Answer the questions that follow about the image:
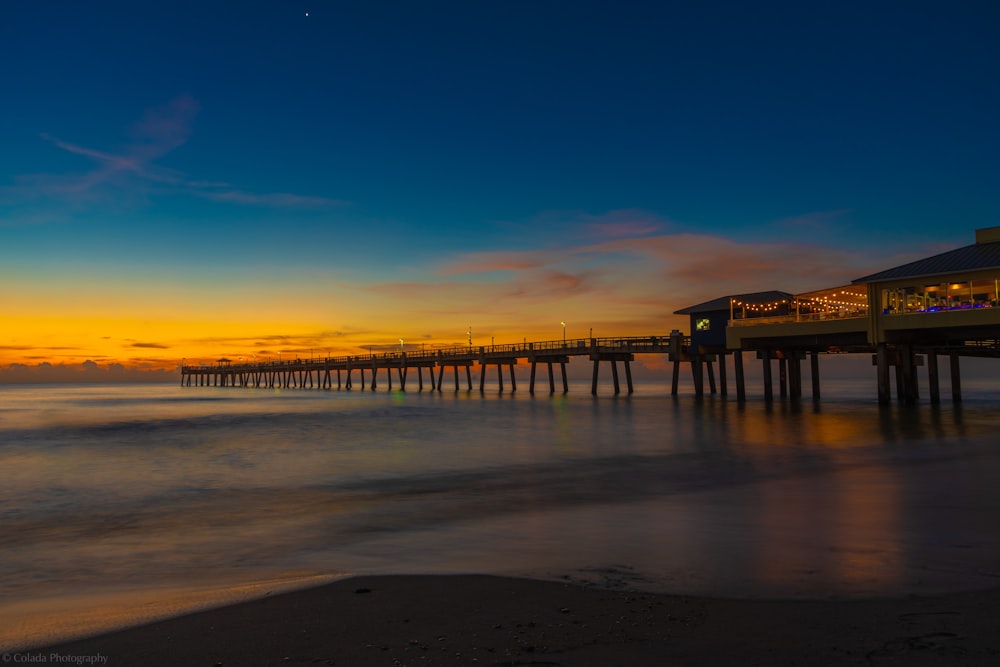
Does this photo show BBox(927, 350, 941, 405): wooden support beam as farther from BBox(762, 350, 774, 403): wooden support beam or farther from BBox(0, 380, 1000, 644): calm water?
BBox(0, 380, 1000, 644): calm water

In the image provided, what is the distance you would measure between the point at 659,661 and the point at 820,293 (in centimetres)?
4131

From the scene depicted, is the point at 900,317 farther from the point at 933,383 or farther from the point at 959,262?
the point at 933,383

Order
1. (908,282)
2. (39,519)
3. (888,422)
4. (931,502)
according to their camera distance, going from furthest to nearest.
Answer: (908,282)
(888,422)
(39,519)
(931,502)

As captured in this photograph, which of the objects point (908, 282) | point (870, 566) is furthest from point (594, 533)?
point (908, 282)

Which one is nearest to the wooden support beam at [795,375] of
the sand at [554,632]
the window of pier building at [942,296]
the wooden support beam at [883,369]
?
the wooden support beam at [883,369]

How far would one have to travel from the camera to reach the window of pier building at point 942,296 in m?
32.7

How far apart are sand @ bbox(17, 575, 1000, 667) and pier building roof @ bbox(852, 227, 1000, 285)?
3266cm

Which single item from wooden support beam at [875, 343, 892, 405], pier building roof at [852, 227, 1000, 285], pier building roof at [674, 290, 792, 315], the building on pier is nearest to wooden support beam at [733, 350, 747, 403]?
the building on pier

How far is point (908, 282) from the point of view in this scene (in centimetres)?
3506

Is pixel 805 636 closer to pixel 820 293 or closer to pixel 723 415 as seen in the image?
pixel 723 415

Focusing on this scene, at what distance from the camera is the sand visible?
4.44m

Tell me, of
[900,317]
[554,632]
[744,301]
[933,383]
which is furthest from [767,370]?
[554,632]

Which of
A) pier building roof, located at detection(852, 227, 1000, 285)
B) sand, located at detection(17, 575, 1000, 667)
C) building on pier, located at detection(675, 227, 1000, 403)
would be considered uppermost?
pier building roof, located at detection(852, 227, 1000, 285)

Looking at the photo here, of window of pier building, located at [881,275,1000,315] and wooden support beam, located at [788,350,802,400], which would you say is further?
wooden support beam, located at [788,350,802,400]
